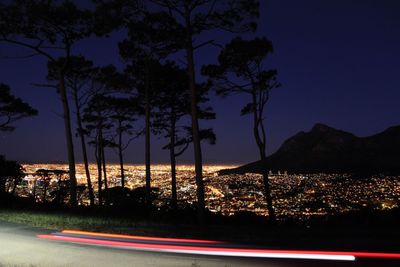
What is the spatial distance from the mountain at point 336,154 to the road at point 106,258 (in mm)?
81836

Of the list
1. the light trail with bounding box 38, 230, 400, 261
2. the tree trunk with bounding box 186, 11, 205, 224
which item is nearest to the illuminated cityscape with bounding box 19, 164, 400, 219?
the tree trunk with bounding box 186, 11, 205, 224

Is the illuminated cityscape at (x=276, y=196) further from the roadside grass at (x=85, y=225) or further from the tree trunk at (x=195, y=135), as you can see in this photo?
the roadside grass at (x=85, y=225)

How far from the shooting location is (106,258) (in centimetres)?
816

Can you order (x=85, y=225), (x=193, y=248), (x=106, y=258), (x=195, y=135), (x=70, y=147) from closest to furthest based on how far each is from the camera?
(x=106, y=258), (x=193, y=248), (x=85, y=225), (x=195, y=135), (x=70, y=147)

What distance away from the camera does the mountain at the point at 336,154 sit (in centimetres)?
9562

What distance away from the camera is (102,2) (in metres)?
19.3

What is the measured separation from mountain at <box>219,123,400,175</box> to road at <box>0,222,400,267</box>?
81.8 m

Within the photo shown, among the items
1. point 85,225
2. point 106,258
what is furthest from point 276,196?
point 106,258

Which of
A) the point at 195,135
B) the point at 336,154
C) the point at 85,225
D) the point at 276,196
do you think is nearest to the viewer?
the point at 85,225

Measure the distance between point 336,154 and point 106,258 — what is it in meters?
109

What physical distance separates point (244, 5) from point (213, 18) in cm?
150

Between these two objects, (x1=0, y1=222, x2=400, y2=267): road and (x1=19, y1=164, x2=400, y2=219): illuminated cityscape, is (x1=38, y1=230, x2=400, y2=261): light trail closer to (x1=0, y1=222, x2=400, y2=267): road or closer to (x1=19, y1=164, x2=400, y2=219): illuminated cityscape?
(x1=0, y1=222, x2=400, y2=267): road

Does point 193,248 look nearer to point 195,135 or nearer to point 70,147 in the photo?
point 195,135

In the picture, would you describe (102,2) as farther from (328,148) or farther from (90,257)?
(328,148)
